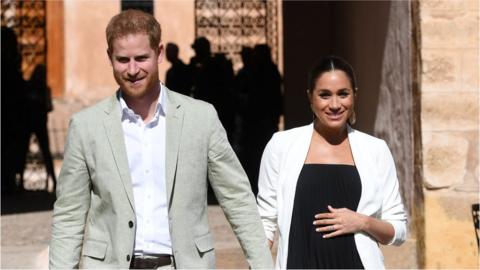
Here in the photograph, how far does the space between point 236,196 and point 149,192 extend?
39 cm

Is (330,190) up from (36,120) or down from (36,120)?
up

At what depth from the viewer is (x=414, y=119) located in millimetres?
7953

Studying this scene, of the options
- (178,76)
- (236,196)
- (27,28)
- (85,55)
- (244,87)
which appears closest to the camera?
(236,196)

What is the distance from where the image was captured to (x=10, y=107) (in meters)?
13.2

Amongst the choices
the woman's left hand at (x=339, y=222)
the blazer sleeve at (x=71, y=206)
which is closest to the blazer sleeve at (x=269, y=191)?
the woman's left hand at (x=339, y=222)

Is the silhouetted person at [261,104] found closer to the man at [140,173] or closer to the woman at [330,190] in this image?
the woman at [330,190]

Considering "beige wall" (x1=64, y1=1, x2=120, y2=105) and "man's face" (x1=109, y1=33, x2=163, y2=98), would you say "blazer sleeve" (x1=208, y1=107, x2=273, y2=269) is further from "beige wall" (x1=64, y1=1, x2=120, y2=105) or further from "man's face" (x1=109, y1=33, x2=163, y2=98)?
"beige wall" (x1=64, y1=1, x2=120, y2=105)

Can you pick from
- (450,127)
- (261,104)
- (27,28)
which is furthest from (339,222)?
(27,28)

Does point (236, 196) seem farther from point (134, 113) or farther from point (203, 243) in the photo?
point (134, 113)

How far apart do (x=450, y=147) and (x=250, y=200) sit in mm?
3813

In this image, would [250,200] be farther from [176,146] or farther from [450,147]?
[450,147]

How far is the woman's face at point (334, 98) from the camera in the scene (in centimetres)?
466

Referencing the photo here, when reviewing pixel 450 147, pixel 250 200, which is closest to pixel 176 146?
pixel 250 200

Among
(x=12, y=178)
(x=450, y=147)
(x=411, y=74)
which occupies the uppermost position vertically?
(x=411, y=74)
